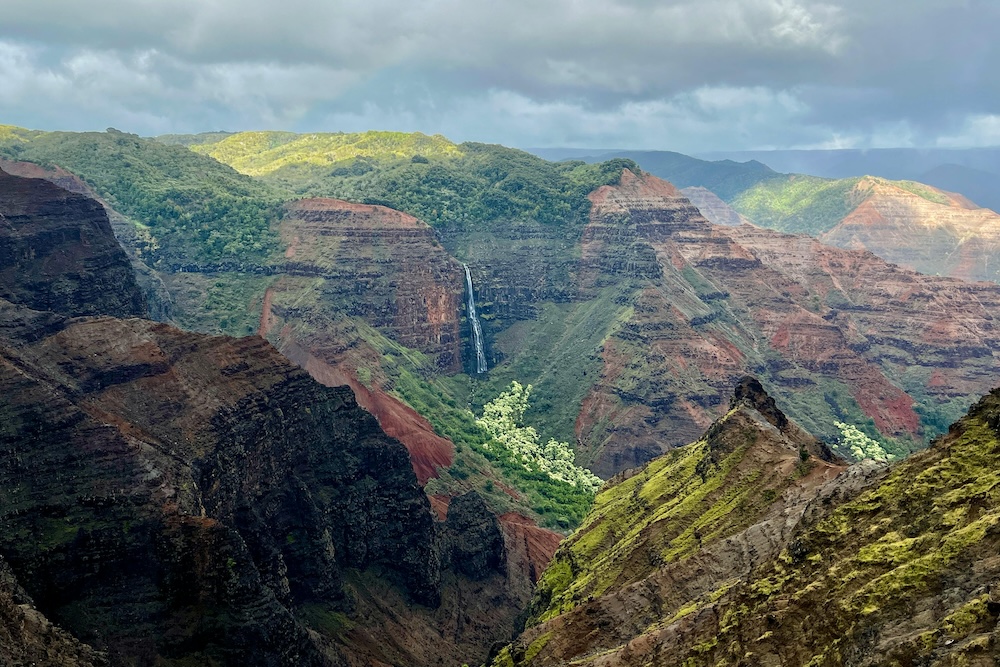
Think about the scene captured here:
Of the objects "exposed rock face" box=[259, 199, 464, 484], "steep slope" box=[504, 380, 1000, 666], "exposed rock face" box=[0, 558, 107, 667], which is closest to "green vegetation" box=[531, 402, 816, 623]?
"steep slope" box=[504, 380, 1000, 666]

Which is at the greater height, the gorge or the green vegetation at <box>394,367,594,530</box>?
the gorge

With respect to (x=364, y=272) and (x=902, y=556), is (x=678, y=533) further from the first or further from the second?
(x=364, y=272)

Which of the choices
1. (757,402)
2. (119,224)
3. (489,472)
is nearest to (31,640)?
(757,402)

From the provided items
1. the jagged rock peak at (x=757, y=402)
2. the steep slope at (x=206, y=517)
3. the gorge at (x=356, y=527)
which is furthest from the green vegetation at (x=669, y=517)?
the steep slope at (x=206, y=517)

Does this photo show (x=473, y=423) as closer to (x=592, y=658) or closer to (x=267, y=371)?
(x=267, y=371)

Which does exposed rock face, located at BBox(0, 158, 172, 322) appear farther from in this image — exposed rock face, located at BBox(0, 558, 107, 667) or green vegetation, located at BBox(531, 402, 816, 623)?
exposed rock face, located at BBox(0, 558, 107, 667)

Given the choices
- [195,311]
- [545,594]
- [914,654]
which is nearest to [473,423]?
[195,311]
